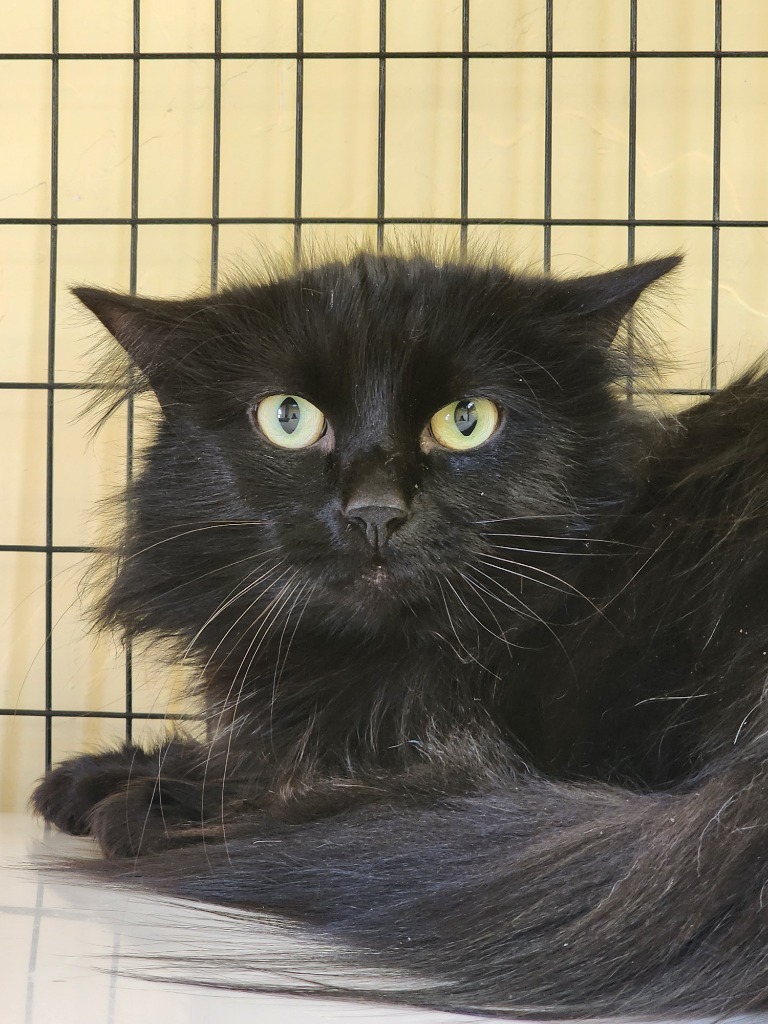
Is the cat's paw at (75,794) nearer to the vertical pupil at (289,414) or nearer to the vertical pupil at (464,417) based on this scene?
the vertical pupil at (289,414)

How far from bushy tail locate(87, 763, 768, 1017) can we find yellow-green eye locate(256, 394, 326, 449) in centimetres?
43

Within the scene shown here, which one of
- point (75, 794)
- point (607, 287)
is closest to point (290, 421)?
point (607, 287)

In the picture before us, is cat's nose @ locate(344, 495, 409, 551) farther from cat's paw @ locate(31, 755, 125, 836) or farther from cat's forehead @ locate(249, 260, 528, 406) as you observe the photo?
cat's paw @ locate(31, 755, 125, 836)

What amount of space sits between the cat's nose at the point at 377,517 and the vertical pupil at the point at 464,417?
139mm

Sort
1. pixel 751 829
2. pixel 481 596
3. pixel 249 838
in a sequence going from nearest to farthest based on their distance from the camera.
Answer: pixel 751 829, pixel 249 838, pixel 481 596

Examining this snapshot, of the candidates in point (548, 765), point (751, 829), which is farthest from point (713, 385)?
point (751, 829)

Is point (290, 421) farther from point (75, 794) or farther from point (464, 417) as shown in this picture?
point (75, 794)

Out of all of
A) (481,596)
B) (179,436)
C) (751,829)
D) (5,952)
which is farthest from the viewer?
(179,436)

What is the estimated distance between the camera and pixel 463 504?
110 centimetres

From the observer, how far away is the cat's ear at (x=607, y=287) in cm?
122

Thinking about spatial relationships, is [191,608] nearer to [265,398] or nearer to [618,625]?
[265,398]

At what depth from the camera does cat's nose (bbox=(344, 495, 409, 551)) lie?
104 cm

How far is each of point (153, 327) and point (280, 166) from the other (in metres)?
0.93

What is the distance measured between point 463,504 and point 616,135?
4.08 ft
